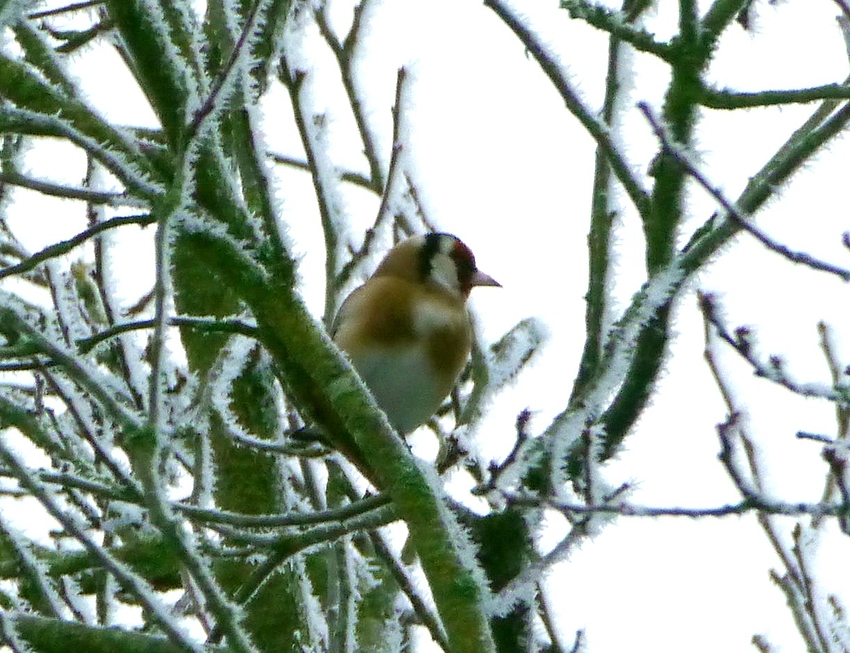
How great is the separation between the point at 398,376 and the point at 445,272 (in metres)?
0.53

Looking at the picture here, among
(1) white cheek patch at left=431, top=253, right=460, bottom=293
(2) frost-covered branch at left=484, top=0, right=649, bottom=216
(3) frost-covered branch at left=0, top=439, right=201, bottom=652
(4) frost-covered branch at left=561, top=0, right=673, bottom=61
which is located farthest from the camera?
(1) white cheek patch at left=431, top=253, right=460, bottom=293

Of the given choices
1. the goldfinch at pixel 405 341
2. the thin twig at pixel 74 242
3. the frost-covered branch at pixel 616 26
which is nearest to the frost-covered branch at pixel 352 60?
the goldfinch at pixel 405 341

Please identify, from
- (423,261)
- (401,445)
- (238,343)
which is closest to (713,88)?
(401,445)

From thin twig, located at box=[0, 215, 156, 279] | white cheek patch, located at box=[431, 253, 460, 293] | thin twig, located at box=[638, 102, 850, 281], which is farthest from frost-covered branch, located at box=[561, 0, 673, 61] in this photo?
white cheek patch, located at box=[431, 253, 460, 293]

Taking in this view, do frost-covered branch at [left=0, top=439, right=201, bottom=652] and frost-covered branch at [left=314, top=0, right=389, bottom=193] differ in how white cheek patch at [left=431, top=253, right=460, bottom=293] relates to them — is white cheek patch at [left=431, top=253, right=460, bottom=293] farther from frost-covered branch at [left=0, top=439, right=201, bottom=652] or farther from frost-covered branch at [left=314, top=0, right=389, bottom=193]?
frost-covered branch at [left=0, top=439, right=201, bottom=652]

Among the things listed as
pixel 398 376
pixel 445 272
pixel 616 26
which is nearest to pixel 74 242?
pixel 616 26

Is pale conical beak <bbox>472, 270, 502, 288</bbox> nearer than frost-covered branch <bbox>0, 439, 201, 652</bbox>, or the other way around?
frost-covered branch <bbox>0, 439, 201, 652</bbox>

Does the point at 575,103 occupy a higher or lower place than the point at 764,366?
higher

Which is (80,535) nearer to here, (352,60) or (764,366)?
(764,366)

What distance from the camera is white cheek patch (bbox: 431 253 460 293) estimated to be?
13.3 feet

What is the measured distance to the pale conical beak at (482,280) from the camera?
425 cm

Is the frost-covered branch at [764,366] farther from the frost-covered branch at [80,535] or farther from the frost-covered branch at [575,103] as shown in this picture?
the frost-covered branch at [80,535]

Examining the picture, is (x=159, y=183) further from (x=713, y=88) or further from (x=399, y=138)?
(x=399, y=138)

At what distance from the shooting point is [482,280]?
4266 mm
